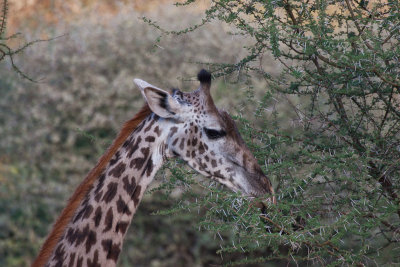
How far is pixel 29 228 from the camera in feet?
28.1

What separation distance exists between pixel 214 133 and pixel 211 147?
0.27 feet

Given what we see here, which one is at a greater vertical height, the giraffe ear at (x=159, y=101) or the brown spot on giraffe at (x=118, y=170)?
the giraffe ear at (x=159, y=101)

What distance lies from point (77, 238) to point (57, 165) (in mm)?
6060

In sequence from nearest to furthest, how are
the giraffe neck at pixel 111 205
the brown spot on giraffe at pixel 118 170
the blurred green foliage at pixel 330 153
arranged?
the giraffe neck at pixel 111 205 < the brown spot on giraffe at pixel 118 170 < the blurred green foliage at pixel 330 153

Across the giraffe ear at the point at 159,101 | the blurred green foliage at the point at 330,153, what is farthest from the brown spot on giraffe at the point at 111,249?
the giraffe ear at the point at 159,101

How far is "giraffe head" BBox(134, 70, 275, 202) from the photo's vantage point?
3.52 meters

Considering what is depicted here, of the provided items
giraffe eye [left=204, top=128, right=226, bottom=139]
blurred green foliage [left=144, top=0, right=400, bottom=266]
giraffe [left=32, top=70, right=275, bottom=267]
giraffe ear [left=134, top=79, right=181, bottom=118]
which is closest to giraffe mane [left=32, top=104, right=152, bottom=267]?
giraffe [left=32, top=70, right=275, bottom=267]

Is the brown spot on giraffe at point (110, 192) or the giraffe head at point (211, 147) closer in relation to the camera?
the brown spot on giraffe at point (110, 192)

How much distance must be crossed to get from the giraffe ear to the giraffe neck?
3.9 inches

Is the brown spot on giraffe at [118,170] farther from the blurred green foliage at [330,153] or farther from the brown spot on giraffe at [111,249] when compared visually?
the blurred green foliage at [330,153]

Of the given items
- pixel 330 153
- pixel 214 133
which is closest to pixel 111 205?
pixel 214 133

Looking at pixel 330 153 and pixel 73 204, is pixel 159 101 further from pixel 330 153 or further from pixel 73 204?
pixel 330 153

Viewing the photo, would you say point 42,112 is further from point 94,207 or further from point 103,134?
point 94,207

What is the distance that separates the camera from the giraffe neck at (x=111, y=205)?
10.4 feet
